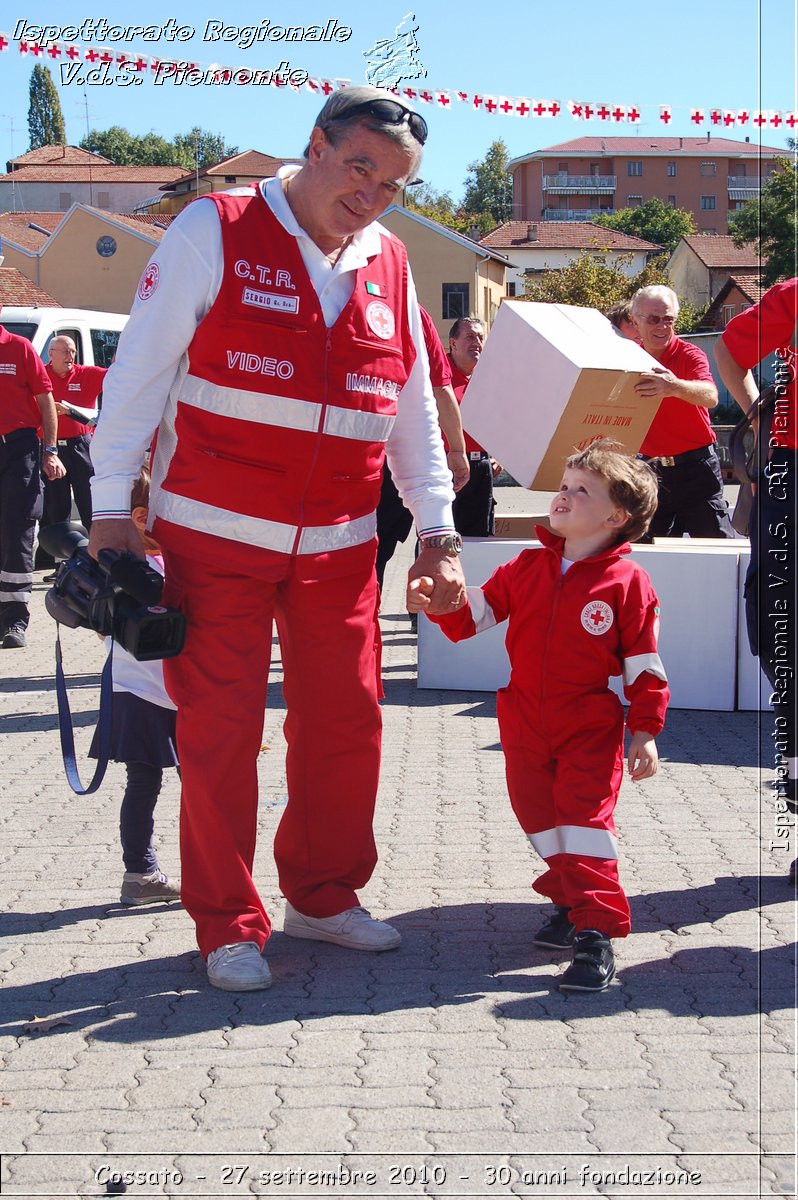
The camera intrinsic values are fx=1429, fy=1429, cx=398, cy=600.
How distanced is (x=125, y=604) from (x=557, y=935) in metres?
1.52

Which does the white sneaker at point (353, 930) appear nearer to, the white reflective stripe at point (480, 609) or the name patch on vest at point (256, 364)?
the white reflective stripe at point (480, 609)

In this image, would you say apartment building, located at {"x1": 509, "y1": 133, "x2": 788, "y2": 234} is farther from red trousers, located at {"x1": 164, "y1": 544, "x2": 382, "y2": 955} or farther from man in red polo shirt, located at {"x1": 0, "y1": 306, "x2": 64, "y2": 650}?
red trousers, located at {"x1": 164, "y1": 544, "x2": 382, "y2": 955}

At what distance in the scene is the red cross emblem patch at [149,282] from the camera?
350 cm

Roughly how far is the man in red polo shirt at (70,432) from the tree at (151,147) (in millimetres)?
99184

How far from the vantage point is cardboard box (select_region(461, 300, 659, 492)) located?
6.37 metres

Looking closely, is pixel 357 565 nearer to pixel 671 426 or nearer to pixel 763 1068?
pixel 763 1068

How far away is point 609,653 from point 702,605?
11.3ft

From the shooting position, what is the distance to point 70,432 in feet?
41.4

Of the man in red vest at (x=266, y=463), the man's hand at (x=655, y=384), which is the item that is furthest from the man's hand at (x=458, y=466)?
the man in red vest at (x=266, y=463)

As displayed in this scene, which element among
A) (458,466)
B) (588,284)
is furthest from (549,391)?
(588,284)

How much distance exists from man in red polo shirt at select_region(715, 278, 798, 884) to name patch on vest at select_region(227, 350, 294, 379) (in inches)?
63.2

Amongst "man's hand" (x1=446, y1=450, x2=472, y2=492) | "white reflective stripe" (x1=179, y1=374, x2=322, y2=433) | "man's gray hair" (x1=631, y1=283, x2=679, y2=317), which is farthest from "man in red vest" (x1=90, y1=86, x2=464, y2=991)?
"man's gray hair" (x1=631, y1=283, x2=679, y2=317)

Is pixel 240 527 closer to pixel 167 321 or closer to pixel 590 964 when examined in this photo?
pixel 167 321

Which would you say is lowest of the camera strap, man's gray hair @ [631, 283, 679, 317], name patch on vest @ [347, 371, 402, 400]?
the camera strap
